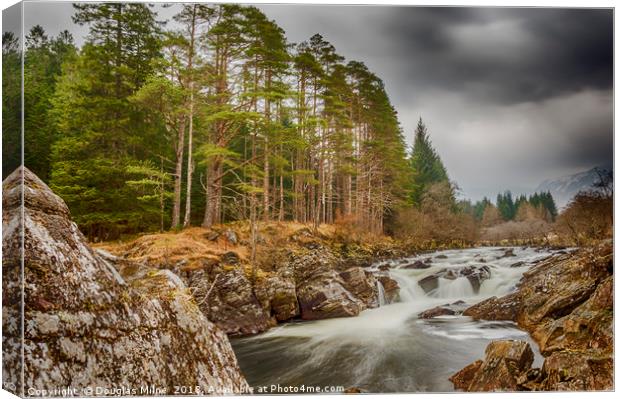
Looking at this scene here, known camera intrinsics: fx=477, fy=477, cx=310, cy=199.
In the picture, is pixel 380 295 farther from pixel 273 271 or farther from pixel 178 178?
pixel 178 178

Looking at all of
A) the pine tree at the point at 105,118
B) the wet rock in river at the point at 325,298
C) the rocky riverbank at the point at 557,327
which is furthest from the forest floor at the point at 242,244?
the rocky riverbank at the point at 557,327

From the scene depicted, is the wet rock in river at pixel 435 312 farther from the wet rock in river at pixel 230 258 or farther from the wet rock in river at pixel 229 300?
the wet rock in river at pixel 230 258

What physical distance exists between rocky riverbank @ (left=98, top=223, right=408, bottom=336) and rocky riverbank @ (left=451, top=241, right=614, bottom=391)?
1417 millimetres

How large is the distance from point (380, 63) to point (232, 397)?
4.26 meters

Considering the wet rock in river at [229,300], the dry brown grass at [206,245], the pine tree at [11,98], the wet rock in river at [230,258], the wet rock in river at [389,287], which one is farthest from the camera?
the wet rock in river at [389,287]

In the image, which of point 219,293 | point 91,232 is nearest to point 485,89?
point 219,293

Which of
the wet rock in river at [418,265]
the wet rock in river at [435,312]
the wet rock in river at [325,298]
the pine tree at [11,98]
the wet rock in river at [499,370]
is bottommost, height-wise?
the wet rock in river at [499,370]

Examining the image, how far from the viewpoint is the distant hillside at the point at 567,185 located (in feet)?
19.9

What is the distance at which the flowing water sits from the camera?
5.50 meters

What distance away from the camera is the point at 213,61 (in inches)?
231

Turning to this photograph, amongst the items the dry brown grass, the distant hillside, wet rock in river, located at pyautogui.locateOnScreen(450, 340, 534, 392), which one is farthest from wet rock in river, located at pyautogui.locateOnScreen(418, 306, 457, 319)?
the distant hillside

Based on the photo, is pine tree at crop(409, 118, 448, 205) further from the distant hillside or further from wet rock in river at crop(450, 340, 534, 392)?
wet rock in river at crop(450, 340, 534, 392)

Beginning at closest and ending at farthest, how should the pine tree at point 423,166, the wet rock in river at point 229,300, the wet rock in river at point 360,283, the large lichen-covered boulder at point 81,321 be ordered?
the large lichen-covered boulder at point 81,321 < the wet rock in river at point 229,300 < the pine tree at point 423,166 < the wet rock in river at point 360,283

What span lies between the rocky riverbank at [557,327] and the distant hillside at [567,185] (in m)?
0.69
